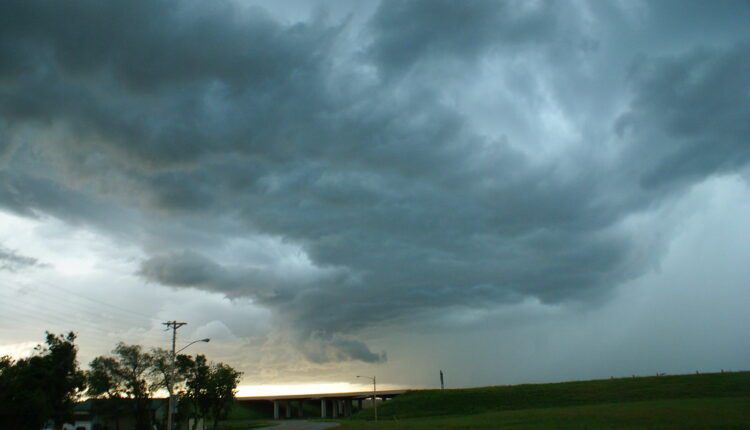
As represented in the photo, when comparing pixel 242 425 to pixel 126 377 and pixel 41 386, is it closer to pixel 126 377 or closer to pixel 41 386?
pixel 126 377

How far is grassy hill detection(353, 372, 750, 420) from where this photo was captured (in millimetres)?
101500

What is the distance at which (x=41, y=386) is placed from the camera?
203 feet

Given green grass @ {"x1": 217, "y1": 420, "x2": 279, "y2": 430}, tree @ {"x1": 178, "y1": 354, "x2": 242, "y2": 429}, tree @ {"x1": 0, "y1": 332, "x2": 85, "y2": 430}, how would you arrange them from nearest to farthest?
tree @ {"x1": 0, "y1": 332, "x2": 85, "y2": 430} → tree @ {"x1": 178, "y1": 354, "x2": 242, "y2": 429} → green grass @ {"x1": 217, "y1": 420, "x2": 279, "y2": 430}

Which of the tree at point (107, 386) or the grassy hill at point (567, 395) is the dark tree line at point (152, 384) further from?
the grassy hill at point (567, 395)

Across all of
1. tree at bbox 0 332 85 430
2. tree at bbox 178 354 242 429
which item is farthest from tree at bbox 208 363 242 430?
tree at bbox 0 332 85 430

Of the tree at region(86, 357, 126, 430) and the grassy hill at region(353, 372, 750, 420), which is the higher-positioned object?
the tree at region(86, 357, 126, 430)

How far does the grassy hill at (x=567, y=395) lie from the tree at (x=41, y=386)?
70039mm

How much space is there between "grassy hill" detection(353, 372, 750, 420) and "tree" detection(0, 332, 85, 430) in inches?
2757

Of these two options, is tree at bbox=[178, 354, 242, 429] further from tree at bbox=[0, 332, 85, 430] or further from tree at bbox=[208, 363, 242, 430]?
tree at bbox=[0, 332, 85, 430]

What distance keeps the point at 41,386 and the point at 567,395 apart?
99898 millimetres

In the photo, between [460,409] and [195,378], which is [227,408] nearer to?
[195,378]

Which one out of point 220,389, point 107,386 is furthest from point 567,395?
point 107,386

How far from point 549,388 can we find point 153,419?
89348 millimetres

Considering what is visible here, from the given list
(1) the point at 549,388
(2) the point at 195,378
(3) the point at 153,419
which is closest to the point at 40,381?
(2) the point at 195,378
